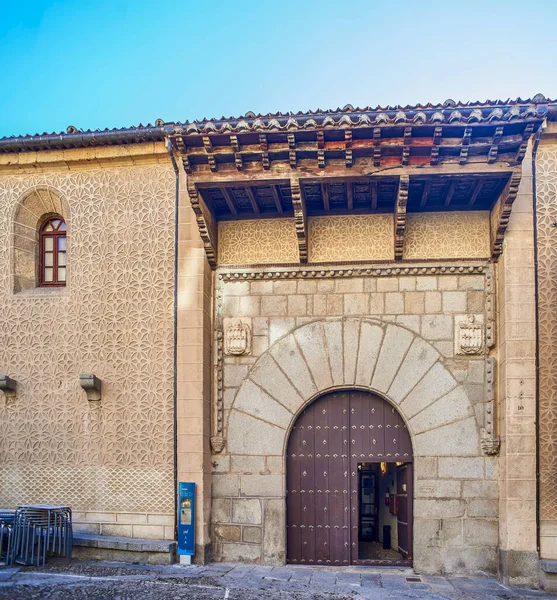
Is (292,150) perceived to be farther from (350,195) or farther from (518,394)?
(518,394)

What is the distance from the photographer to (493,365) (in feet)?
31.0

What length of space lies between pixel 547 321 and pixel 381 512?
5.34 m

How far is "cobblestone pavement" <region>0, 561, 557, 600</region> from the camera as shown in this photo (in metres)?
7.80

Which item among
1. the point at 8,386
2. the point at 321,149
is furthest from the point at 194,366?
the point at 321,149

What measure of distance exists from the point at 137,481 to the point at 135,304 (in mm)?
2501

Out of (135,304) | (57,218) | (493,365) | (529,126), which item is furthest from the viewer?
(57,218)

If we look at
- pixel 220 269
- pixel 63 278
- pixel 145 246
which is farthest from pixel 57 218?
pixel 220 269

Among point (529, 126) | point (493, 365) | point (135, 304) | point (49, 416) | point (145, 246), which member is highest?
point (529, 126)

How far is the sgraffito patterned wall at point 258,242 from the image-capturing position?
33.4 ft

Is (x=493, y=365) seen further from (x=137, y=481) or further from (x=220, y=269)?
(x=137, y=481)

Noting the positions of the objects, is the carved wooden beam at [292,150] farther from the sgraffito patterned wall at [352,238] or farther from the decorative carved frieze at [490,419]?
the decorative carved frieze at [490,419]

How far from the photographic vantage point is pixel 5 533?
902cm

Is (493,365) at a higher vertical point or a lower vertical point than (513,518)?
higher

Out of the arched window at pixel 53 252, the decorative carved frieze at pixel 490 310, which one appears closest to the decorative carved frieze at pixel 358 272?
the decorative carved frieze at pixel 490 310
